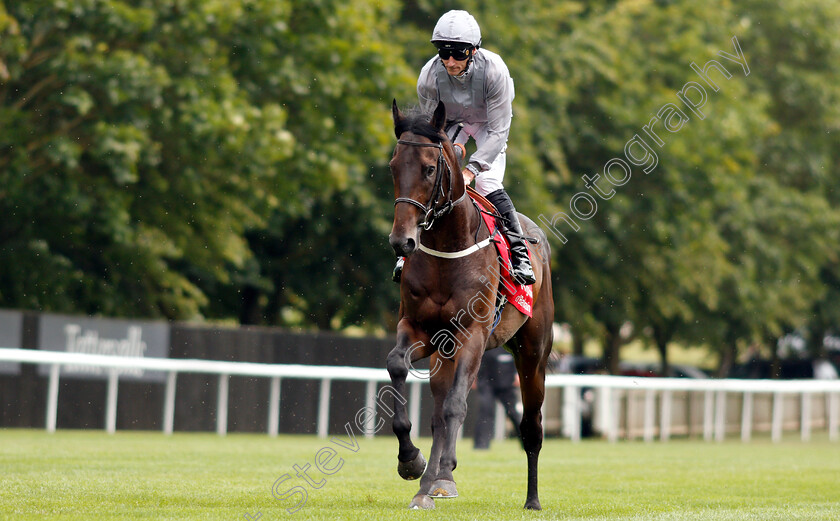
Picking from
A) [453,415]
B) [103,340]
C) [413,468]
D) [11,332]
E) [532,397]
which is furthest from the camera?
[103,340]

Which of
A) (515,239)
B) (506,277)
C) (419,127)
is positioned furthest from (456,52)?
(506,277)

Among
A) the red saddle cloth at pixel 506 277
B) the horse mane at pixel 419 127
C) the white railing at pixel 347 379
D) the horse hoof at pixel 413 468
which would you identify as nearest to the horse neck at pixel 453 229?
the horse mane at pixel 419 127

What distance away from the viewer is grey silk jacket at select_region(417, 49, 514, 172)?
819 centimetres

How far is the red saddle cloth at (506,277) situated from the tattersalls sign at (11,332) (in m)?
9.57

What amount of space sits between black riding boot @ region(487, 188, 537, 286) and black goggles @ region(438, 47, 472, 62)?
1.14 metres

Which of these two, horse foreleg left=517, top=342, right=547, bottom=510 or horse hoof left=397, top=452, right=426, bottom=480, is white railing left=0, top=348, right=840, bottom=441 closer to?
horse foreleg left=517, top=342, right=547, bottom=510

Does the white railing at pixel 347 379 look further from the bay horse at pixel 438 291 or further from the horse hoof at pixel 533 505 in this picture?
the horse hoof at pixel 533 505

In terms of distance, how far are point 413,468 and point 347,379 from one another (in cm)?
1235

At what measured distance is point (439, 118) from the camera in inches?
293

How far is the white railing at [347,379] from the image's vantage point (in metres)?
16.0

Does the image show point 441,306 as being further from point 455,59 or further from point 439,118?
point 455,59

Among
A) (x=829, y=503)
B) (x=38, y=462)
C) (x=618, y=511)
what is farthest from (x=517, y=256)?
(x=38, y=462)

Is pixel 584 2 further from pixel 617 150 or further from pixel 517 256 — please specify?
pixel 517 256

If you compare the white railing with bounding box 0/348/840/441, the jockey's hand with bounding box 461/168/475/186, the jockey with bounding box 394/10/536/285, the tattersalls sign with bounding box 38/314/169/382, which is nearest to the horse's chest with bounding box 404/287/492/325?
the jockey with bounding box 394/10/536/285
